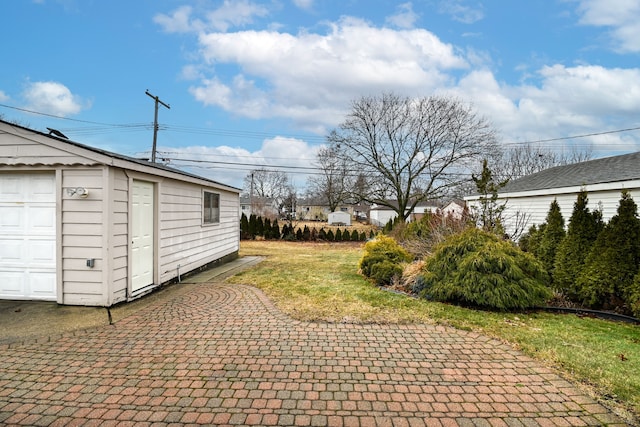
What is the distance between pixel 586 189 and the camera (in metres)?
8.12

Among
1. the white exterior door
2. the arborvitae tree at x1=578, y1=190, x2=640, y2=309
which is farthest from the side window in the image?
the arborvitae tree at x1=578, y1=190, x2=640, y2=309

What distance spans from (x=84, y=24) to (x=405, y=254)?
1036 centimetres

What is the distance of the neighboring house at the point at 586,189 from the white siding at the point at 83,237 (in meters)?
8.86

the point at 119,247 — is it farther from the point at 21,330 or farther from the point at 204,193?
the point at 204,193

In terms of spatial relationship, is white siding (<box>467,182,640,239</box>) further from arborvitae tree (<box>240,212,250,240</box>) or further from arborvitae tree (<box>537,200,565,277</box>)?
arborvitae tree (<box>240,212,250,240</box>)

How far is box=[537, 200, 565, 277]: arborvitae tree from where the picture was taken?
21.5ft

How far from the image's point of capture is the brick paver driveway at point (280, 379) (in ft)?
7.64

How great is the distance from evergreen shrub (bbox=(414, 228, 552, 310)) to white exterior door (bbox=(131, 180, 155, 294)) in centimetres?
511

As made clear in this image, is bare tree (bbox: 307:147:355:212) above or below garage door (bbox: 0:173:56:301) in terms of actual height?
above

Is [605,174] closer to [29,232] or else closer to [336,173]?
[29,232]

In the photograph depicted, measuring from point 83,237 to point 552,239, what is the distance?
8.64 metres

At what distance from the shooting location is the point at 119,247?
5.12 m

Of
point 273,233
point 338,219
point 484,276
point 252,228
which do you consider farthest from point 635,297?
point 338,219

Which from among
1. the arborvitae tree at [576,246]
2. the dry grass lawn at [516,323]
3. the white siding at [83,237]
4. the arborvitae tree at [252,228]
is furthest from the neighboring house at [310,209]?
the white siding at [83,237]
